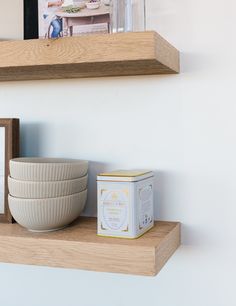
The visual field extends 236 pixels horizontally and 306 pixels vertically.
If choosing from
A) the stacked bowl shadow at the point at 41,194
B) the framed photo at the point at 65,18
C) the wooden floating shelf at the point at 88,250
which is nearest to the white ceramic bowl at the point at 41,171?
the stacked bowl shadow at the point at 41,194

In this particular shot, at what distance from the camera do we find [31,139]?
1041 mm

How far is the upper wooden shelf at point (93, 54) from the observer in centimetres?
72

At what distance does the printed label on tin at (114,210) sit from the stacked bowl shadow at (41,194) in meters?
0.09

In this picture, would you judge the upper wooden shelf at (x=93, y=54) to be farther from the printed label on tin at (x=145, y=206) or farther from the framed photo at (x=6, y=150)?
the printed label on tin at (x=145, y=206)

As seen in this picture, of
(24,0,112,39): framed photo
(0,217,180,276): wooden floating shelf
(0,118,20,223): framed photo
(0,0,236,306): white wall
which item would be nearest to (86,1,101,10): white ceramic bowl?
(24,0,112,39): framed photo

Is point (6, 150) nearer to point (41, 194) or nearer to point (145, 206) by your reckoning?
point (41, 194)

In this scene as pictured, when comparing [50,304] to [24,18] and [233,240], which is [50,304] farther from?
[24,18]

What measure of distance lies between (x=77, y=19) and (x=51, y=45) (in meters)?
0.15

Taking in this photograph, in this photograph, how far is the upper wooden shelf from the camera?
721 millimetres

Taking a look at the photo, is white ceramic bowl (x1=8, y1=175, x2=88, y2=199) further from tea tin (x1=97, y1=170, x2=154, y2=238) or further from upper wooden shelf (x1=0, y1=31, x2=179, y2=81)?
upper wooden shelf (x1=0, y1=31, x2=179, y2=81)

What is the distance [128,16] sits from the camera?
0.86 meters

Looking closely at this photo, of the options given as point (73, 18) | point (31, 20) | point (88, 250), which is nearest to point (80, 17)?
point (73, 18)

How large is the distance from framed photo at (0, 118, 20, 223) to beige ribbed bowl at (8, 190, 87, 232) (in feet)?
0.44

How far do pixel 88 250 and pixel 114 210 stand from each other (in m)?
0.09
